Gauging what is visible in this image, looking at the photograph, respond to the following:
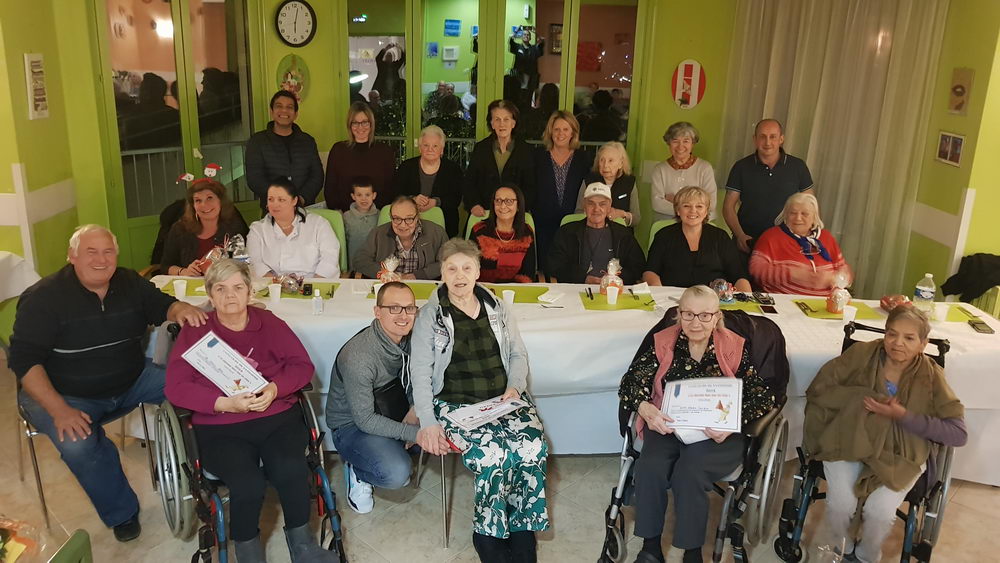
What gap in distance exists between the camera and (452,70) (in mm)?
6969

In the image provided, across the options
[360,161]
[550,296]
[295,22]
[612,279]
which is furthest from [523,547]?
[295,22]

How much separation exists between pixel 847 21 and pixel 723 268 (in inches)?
91.7

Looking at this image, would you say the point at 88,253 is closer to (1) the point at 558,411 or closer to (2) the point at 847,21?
(1) the point at 558,411

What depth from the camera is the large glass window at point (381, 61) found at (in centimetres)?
689

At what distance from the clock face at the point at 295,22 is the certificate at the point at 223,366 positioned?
4.34 metres

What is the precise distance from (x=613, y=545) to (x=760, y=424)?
2.35 feet

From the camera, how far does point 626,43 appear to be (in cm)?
681

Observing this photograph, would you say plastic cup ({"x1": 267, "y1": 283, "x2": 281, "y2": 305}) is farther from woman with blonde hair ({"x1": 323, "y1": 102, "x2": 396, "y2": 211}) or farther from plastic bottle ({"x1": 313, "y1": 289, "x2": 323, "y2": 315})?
woman with blonde hair ({"x1": 323, "y1": 102, "x2": 396, "y2": 211})

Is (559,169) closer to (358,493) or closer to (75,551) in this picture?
(358,493)

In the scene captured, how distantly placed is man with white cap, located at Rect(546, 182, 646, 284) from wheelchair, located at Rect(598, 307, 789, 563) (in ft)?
4.13

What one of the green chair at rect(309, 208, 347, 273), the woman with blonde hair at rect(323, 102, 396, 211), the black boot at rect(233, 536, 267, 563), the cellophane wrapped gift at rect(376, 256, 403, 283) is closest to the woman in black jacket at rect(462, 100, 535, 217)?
the woman with blonde hair at rect(323, 102, 396, 211)

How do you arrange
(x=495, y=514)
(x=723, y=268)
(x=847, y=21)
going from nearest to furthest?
(x=495, y=514)
(x=723, y=268)
(x=847, y=21)

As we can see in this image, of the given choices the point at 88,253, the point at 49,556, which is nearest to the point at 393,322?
the point at 88,253

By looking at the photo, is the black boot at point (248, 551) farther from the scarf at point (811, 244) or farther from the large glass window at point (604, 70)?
the large glass window at point (604, 70)
